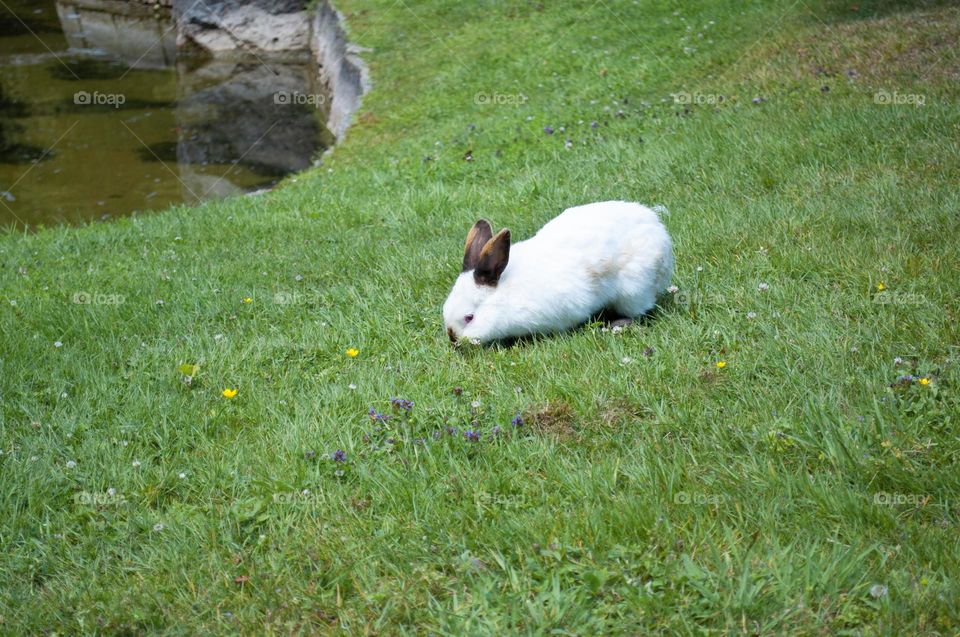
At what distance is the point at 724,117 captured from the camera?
907 cm

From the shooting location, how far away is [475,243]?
5.02m

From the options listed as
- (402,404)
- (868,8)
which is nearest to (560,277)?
(402,404)

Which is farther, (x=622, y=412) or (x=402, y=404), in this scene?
(x=402, y=404)

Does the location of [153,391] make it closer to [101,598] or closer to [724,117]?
[101,598]

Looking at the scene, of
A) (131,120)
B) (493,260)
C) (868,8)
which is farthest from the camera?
(131,120)

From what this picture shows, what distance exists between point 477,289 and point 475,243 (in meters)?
0.34

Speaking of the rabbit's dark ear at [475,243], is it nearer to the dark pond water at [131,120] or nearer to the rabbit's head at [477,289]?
the rabbit's head at [477,289]

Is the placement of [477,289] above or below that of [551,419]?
above

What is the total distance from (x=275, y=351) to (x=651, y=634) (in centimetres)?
320

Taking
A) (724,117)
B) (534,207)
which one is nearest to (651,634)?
(534,207)

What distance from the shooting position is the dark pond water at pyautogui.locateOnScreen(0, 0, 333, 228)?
45.4ft

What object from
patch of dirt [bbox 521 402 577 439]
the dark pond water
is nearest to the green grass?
patch of dirt [bbox 521 402 577 439]

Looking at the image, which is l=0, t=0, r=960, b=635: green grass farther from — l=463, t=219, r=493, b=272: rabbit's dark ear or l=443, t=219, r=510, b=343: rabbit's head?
l=463, t=219, r=493, b=272: rabbit's dark ear

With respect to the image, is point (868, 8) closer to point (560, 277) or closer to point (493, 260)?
point (560, 277)
